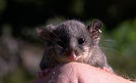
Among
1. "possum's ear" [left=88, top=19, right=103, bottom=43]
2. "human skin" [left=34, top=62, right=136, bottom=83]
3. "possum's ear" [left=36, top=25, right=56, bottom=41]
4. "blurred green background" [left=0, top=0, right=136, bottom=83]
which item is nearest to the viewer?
"human skin" [left=34, top=62, right=136, bottom=83]

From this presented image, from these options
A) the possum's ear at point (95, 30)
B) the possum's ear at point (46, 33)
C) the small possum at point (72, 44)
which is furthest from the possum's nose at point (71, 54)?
the possum's ear at point (95, 30)

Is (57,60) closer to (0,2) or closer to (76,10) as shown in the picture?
(0,2)

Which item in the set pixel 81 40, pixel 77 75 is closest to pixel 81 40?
pixel 81 40

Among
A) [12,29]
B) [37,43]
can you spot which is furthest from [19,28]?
[37,43]

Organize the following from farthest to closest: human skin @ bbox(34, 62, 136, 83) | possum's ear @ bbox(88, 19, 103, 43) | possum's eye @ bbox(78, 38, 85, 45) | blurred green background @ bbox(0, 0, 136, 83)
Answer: blurred green background @ bbox(0, 0, 136, 83) < possum's ear @ bbox(88, 19, 103, 43) < possum's eye @ bbox(78, 38, 85, 45) < human skin @ bbox(34, 62, 136, 83)

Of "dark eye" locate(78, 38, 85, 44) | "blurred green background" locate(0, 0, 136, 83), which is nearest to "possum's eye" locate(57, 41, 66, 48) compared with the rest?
"dark eye" locate(78, 38, 85, 44)

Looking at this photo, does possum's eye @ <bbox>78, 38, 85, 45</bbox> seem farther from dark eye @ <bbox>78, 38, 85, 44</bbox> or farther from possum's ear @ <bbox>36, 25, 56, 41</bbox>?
possum's ear @ <bbox>36, 25, 56, 41</bbox>

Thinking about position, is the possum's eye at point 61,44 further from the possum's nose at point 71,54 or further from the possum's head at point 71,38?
the possum's nose at point 71,54
